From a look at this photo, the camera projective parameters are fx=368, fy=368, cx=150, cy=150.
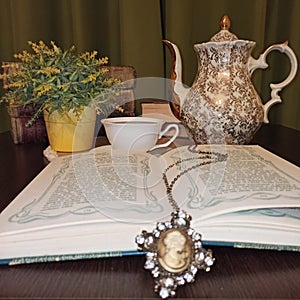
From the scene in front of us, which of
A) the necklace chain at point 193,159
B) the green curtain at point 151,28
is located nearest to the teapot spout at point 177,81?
the necklace chain at point 193,159

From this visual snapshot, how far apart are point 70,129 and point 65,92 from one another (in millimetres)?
64

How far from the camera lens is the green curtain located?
129 cm

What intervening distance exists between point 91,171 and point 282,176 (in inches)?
8.5

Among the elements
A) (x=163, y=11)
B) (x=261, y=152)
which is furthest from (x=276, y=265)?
(x=163, y=11)

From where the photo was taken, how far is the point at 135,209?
328 millimetres

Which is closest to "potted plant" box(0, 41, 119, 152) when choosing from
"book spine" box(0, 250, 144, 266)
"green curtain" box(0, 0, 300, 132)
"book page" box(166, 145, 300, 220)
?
"book page" box(166, 145, 300, 220)

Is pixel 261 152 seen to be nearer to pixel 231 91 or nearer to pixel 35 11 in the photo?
pixel 231 91

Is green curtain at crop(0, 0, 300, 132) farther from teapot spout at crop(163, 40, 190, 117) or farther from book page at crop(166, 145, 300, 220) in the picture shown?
book page at crop(166, 145, 300, 220)

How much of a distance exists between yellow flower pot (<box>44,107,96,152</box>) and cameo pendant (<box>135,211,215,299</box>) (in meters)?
0.37

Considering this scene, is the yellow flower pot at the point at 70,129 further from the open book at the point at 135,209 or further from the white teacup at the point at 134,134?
the open book at the point at 135,209

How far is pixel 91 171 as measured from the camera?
43 centimetres

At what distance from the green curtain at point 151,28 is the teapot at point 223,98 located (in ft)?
2.43

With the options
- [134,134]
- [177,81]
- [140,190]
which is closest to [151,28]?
[177,81]

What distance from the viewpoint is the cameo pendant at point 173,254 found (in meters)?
0.26
